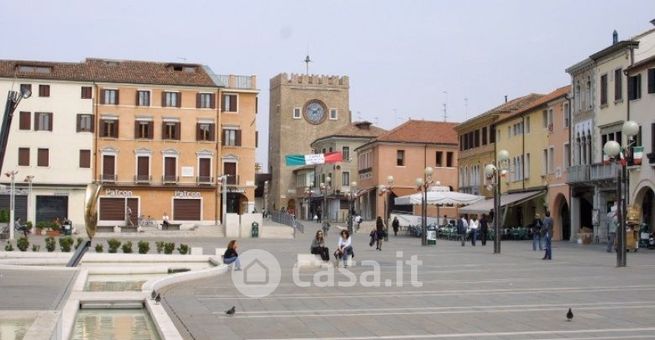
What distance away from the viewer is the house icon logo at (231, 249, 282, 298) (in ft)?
65.1

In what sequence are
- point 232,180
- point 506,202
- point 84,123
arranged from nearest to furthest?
point 506,202 < point 84,123 < point 232,180

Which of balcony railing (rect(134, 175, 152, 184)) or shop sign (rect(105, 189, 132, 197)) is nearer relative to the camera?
shop sign (rect(105, 189, 132, 197))

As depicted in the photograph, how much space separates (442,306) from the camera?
54.4ft

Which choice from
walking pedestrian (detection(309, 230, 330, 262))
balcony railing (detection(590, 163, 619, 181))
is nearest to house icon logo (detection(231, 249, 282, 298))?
walking pedestrian (detection(309, 230, 330, 262))

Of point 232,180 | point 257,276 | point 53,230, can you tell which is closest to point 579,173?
point 257,276

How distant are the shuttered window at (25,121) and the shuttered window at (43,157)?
74.5 inches

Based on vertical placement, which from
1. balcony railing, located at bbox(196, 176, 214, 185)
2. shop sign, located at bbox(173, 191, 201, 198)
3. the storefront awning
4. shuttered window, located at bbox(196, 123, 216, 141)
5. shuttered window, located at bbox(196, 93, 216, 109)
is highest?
shuttered window, located at bbox(196, 93, 216, 109)

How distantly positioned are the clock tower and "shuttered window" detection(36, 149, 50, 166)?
2057 inches

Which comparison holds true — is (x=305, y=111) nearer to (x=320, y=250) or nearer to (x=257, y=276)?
(x=320, y=250)

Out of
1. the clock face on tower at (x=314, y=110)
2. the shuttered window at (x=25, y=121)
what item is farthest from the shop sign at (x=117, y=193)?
the clock face on tower at (x=314, y=110)

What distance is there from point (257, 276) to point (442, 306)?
27.3 ft

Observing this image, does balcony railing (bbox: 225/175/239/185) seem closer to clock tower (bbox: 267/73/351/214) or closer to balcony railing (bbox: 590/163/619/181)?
balcony railing (bbox: 590/163/619/181)

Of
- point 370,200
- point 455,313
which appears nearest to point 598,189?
point 455,313

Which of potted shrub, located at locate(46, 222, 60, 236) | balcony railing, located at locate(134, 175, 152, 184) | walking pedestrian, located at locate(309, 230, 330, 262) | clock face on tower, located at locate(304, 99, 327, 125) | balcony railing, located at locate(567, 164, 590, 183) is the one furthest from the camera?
clock face on tower, located at locate(304, 99, 327, 125)
